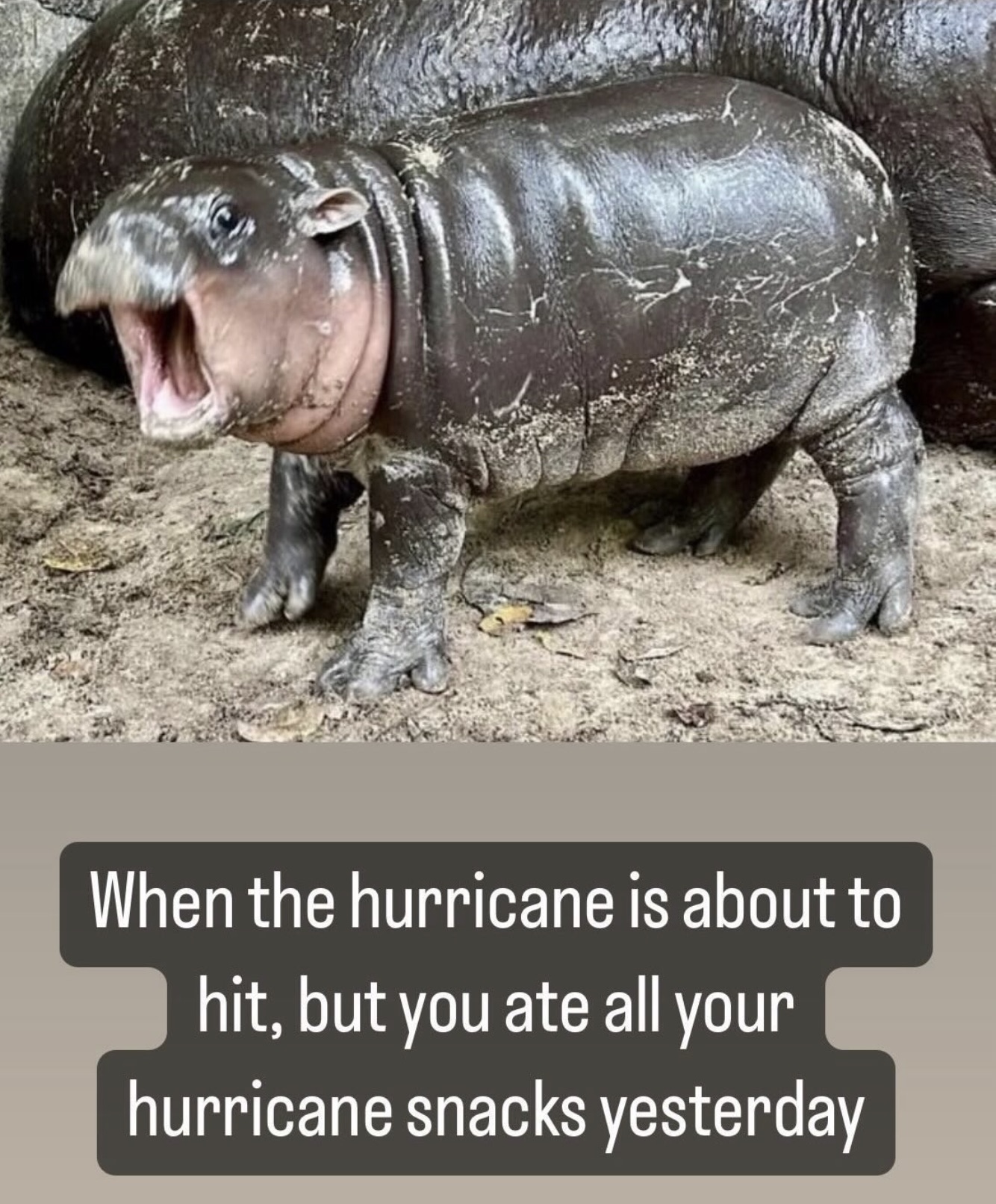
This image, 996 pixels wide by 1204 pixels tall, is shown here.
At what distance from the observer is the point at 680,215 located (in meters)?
2.22

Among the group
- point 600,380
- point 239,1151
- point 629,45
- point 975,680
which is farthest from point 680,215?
point 239,1151

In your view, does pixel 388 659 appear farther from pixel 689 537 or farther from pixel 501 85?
pixel 501 85

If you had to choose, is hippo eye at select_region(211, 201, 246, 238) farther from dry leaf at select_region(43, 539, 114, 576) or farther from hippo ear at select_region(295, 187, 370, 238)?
dry leaf at select_region(43, 539, 114, 576)

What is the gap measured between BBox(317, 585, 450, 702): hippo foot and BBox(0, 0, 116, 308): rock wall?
5.87 ft

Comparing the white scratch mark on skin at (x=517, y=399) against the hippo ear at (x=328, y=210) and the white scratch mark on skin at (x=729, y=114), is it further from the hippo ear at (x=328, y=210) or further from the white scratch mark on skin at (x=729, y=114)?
the white scratch mark on skin at (x=729, y=114)

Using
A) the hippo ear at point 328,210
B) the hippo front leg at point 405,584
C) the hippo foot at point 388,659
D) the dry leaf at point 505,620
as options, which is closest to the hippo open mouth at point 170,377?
the hippo ear at point 328,210

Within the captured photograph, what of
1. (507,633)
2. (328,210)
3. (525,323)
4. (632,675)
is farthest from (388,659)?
(328,210)

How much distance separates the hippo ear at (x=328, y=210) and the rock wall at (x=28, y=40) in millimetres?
1880

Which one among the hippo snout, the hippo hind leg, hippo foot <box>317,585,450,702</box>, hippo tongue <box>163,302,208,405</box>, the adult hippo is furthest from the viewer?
the hippo hind leg

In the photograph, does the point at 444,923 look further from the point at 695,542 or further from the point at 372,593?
the point at 695,542

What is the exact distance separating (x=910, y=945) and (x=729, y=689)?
768 millimetres

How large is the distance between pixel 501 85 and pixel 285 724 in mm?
1312

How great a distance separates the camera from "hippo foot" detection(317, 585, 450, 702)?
2.26 metres

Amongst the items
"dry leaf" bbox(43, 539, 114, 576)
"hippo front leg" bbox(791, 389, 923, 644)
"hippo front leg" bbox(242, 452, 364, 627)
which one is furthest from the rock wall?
"hippo front leg" bbox(791, 389, 923, 644)
